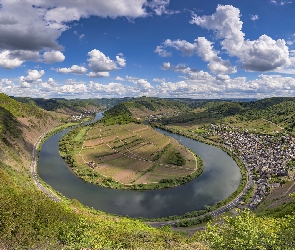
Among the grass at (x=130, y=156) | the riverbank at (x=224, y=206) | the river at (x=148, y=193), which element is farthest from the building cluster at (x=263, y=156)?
the grass at (x=130, y=156)

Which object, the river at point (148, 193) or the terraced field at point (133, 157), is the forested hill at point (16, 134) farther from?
the terraced field at point (133, 157)

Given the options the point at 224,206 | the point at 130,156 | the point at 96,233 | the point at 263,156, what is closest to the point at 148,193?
the point at 224,206

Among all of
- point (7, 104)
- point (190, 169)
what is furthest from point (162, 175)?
point (7, 104)

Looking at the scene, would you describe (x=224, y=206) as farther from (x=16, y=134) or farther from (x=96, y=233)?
(x=16, y=134)

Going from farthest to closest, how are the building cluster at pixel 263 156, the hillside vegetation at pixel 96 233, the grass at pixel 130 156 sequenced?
1. the grass at pixel 130 156
2. the building cluster at pixel 263 156
3. the hillside vegetation at pixel 96 233

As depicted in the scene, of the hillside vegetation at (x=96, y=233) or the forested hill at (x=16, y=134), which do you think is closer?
the hillside vegetation at (x=96, y=233)

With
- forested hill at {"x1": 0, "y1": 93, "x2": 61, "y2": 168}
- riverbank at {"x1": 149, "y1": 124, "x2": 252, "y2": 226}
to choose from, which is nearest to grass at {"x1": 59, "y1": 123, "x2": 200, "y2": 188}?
riverbank at {"x1": 149, "y1": 124, "x2": 252, "y2": 226}
